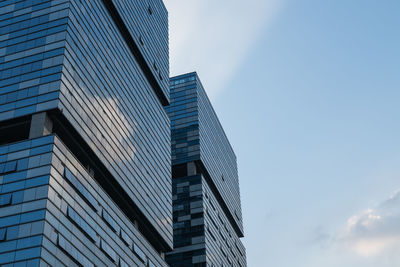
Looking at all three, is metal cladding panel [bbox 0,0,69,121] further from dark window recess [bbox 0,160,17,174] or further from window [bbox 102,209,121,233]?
window [bbox 102,209,121,233]

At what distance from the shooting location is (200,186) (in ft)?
489

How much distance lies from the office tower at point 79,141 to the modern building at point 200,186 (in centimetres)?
2966

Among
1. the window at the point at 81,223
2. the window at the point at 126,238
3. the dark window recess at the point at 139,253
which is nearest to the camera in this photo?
the window at the point at 81,223

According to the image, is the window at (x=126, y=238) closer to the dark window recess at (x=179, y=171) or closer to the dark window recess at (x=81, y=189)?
the dark window recess at (x=81, y=189)

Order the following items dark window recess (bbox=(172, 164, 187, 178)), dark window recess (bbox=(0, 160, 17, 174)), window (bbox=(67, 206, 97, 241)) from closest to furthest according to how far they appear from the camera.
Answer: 1. dark window recess (bbox=(0, 160, 17, 174))
2. window (bbox=(67, 206, 97, 241))
3. dark window recess (bbox=(172, 164, 187, 178))

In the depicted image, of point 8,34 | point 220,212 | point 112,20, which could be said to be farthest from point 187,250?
point 8,34

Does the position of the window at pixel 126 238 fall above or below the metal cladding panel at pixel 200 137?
below

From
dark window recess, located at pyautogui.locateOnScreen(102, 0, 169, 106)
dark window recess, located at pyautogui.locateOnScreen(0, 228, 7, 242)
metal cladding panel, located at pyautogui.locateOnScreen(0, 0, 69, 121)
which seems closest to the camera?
dark window recess, located at pyautogui.locateOnScreen(0, 228, 7, 242)

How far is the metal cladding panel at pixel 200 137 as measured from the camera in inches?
6220

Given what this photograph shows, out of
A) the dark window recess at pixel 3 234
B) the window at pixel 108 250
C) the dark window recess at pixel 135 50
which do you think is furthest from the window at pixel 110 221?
the dark window recess at pixel 135 50

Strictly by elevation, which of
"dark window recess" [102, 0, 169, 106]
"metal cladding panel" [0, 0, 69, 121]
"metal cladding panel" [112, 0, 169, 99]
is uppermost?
"metal cladding panel" [112, 0, 169, 99]

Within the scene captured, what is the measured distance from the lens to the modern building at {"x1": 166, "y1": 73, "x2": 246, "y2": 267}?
→ 14012 cm

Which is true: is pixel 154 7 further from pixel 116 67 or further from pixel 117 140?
pixel 117 140

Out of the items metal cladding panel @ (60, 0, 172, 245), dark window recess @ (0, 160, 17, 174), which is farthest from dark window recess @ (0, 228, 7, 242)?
metal cladding panel @ (60, 0, 172, 245)
